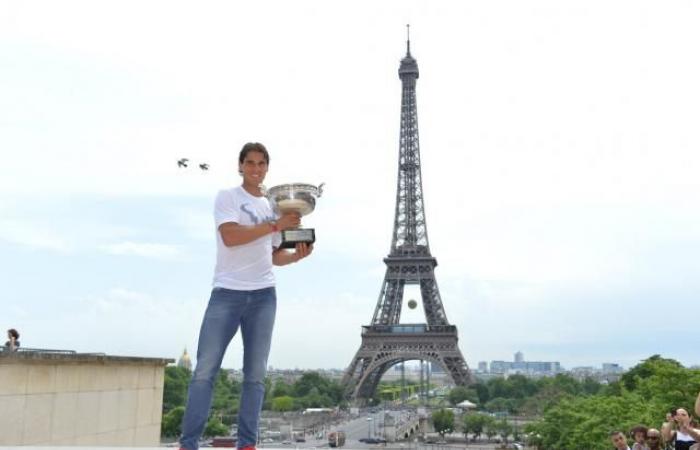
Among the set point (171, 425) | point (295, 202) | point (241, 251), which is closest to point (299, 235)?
point (295, 202)

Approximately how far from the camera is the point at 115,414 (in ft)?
32.7

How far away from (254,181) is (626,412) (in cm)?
3111

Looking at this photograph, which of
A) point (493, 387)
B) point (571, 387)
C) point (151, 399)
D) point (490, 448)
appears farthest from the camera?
point (493, 387)

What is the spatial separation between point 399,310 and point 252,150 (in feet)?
203

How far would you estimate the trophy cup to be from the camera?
467 centimetres

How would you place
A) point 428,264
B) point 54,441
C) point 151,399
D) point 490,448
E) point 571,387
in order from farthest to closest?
point 571,387
point 428,264
point 490,448
point 151,399
point 54,441

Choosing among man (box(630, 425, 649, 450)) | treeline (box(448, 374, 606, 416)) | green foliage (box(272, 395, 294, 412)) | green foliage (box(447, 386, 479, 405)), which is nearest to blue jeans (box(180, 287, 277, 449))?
man (box(630, 425, 649, 450))

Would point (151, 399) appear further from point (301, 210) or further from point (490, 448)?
point (490, 448)

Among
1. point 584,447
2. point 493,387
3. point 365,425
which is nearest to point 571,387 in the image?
point 493,387

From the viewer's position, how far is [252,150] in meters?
4.82

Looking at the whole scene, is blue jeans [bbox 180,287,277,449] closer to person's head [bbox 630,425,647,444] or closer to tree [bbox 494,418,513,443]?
person's head [bbox 630,425,647,444]

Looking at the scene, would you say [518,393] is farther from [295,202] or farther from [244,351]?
[295,202]

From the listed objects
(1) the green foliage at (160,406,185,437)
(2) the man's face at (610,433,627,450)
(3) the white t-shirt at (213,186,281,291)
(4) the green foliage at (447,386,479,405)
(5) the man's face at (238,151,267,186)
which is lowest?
(1) the green foliage at (160,406,185,437)

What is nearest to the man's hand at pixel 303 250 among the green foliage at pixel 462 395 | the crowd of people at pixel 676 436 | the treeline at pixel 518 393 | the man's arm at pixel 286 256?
the man's arm at pixel 286 256
